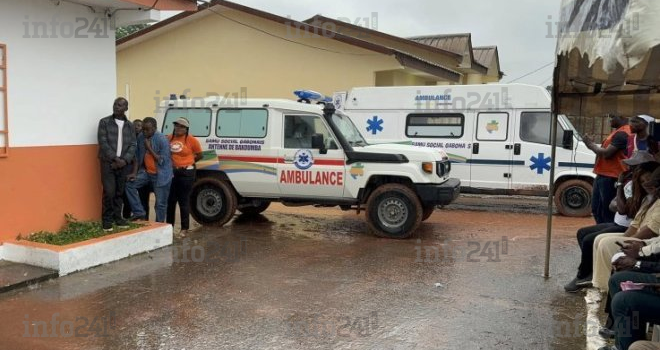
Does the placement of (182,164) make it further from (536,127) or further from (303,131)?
(536,127)

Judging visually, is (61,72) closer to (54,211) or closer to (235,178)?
(54,211)

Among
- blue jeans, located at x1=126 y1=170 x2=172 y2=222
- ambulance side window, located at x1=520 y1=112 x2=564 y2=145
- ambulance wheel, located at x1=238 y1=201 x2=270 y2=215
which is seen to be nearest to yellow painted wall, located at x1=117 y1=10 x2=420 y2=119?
ambulance side window, located at x1=520 y1=112 x2=564 y2=145

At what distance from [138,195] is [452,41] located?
A: 1590cm

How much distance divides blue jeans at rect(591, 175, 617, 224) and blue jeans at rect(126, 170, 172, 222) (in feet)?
18.7

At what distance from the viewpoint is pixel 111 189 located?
7121 mm

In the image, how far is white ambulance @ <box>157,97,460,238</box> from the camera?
823 centimetres

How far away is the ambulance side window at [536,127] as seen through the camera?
Result: 34.6 ft

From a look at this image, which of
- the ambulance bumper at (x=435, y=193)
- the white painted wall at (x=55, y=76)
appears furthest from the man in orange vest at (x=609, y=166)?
the white painted wall at (x=55, y=76)

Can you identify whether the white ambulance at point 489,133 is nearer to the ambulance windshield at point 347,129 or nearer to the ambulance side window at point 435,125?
the ambulance side window at point 435,125

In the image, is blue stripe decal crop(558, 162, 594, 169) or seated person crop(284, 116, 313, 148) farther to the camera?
blue stripe decal crop(558, 162, 594, 169)

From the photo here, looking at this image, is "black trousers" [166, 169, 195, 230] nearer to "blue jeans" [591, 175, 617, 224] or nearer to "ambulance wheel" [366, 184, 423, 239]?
"ambulance wheel" [366, 184, 423, 239]

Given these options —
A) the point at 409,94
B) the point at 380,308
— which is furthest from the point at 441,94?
the point at 380,308

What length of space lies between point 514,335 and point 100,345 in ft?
10.9

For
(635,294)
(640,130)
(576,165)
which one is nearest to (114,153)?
(635,294)
